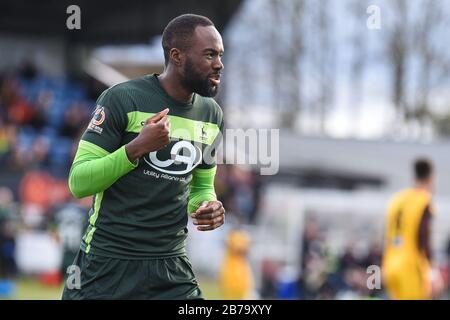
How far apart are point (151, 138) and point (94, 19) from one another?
866 inches

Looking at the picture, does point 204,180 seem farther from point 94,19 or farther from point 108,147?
point 94,19

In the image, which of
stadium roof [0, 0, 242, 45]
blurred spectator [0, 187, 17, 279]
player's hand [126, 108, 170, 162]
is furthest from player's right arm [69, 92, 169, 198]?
stadium roof [0, 0, 242, 45]

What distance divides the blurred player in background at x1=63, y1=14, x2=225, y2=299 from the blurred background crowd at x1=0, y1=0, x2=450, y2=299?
9.66 m

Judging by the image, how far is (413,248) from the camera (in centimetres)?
861

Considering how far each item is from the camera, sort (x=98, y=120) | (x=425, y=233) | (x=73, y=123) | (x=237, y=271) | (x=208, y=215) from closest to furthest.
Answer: (x=98, y=120)
(x=208, y=215)
(x=425, y=233)
(x=237, y=271)
(x=73, y=123)

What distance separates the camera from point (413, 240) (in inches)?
337

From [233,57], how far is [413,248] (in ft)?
58.8

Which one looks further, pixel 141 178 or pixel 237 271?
pixel 237 271

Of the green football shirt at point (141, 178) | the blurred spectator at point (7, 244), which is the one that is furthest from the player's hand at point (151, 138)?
the blurred spectator at point (7, 244)

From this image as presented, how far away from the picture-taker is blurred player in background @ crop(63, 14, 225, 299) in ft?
13.1

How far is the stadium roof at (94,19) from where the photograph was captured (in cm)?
2359
